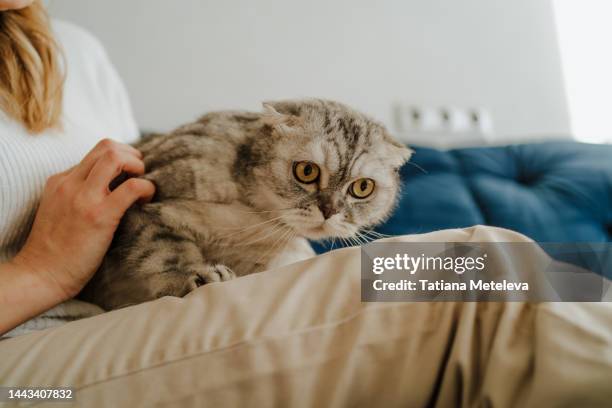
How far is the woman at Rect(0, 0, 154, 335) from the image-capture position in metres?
0.63

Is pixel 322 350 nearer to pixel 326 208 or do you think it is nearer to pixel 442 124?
pixel 326 208

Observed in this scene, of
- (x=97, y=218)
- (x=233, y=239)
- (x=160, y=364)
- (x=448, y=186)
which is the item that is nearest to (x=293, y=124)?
(x=233, y=239)

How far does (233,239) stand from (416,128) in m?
1.13

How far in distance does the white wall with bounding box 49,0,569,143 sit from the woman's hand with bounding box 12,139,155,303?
2.57ft

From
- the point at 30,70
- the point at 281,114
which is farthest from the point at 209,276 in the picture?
the point at 30,70

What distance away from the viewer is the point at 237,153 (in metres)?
0.80

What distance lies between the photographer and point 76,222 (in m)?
→ 0.64

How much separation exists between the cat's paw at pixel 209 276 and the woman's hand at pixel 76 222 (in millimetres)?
176

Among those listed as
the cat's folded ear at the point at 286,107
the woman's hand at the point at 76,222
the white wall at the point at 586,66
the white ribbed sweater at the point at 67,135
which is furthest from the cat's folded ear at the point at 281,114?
→ the white wall at the point at 586,66

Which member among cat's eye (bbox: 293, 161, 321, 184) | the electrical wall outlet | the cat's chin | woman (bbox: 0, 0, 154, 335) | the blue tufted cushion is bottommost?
the blue tufted cushion

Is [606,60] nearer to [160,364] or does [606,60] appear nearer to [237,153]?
[237,153]

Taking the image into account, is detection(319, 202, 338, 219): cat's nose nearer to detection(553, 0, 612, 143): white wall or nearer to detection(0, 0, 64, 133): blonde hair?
detection(0, 0, 64, 133): blonde hair

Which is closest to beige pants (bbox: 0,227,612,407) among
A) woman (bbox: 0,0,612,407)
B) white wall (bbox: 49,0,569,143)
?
woman (bbox: 0,0,612,407)

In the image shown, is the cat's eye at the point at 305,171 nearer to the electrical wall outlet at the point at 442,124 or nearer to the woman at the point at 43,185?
the woman at the point at 43,185
